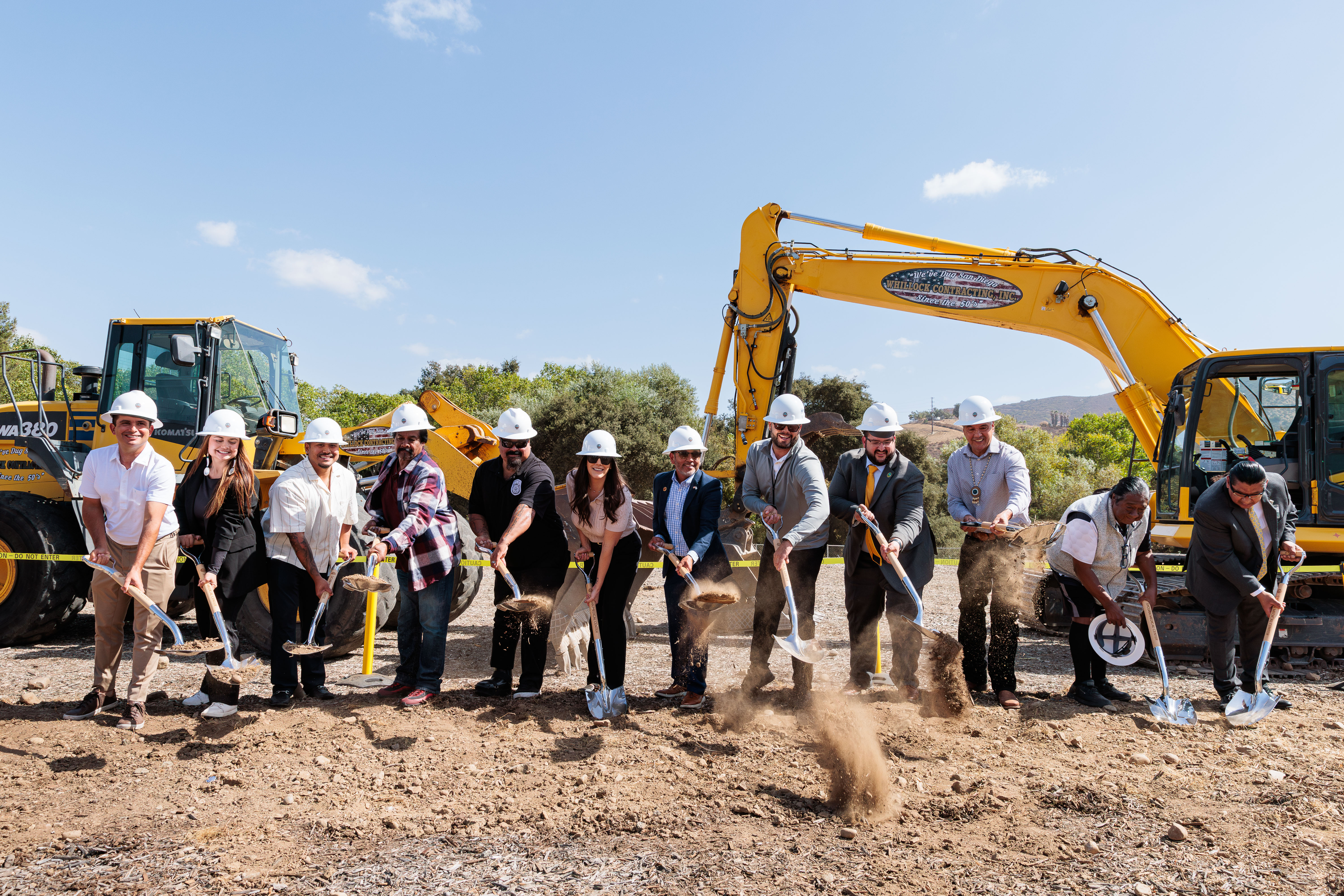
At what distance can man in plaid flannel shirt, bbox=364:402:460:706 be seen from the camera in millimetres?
5145

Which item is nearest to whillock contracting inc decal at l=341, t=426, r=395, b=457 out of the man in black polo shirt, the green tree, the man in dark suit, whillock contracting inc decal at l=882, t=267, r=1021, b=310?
the man in black polo shirt

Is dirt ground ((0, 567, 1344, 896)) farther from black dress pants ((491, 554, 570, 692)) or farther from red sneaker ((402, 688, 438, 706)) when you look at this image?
black dress pants ((491, 554, 570, 692))

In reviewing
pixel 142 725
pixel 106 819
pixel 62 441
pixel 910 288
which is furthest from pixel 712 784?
→ pixel 62 441

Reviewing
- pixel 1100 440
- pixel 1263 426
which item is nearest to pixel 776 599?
pixel 1263 426

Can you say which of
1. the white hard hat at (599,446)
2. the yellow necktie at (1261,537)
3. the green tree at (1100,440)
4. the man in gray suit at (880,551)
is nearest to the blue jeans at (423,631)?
the white hard hat at (599,446)

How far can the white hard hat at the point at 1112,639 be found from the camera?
5.38 meters

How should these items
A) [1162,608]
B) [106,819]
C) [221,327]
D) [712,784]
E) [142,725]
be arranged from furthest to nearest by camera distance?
1. [221,327]
2. [1162,608]
3. [142,725]
4. [712,784]
5. [106,819]

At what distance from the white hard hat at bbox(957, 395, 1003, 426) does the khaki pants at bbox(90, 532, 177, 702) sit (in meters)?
5.05

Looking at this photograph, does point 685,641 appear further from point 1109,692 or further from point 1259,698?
point 1259,698

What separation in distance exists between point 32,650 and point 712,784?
6.63m

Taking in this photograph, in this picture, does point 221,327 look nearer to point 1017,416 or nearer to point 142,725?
point 142,725

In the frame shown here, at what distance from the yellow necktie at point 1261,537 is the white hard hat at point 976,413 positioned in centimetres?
172

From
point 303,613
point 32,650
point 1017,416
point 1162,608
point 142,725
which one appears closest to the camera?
point 142,725

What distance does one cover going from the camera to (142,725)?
480cm
